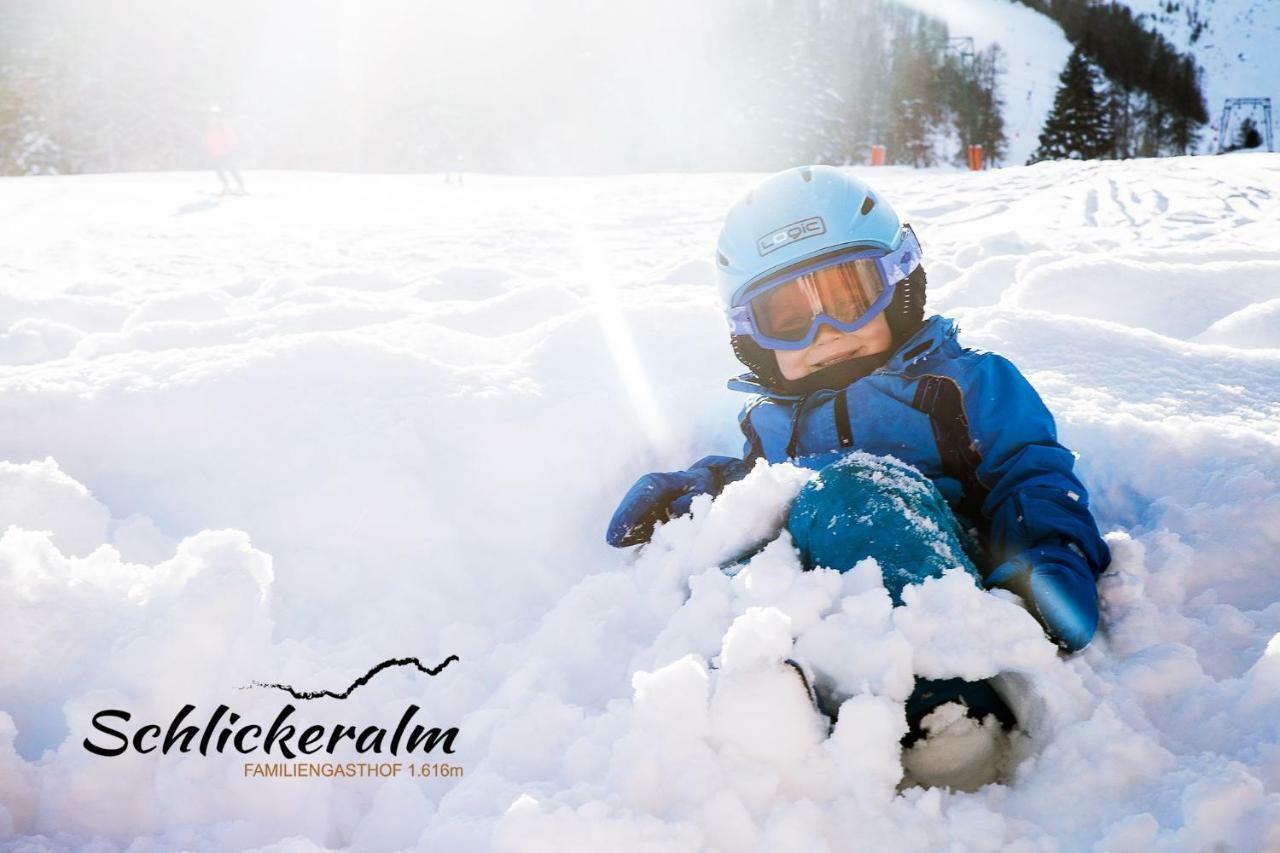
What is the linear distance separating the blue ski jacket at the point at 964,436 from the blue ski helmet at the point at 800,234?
209 millimetres

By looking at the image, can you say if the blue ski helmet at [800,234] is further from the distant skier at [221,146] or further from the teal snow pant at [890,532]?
the distant skier at [221,146]

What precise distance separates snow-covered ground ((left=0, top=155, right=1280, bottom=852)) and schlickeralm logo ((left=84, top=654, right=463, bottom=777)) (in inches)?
1.1

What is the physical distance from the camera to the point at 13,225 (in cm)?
759

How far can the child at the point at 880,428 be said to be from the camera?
1.66 metres

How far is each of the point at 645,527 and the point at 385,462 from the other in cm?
98

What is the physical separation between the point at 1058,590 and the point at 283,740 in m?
1.64

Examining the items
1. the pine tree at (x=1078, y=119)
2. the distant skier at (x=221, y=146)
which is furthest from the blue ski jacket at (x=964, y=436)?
the pine tree at (x=1078, y=119)

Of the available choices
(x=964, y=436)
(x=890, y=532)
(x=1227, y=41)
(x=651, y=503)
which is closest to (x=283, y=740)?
(x=651, y=503)

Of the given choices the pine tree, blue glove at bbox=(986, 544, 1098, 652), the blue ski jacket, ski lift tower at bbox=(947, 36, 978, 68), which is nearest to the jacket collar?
the blue ski jacket

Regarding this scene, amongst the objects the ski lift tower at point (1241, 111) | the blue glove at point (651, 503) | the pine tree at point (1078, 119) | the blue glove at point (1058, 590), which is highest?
the blue glove at point (1058, 590)

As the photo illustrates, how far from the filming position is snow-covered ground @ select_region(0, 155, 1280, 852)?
4.34ft

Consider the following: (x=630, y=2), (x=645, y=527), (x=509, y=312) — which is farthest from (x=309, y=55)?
(x=645, y=527)

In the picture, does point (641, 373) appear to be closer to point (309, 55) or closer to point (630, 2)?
point (309, 55)

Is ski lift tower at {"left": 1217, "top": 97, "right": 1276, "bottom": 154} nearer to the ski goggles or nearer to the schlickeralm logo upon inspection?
the ski goggles
